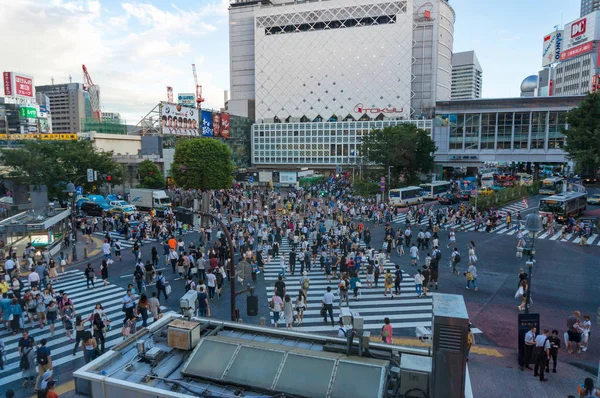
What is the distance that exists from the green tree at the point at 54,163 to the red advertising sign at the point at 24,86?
7859 cm

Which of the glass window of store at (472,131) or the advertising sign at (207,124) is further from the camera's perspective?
the glass window of store at (472,131)

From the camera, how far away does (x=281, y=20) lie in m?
92.4

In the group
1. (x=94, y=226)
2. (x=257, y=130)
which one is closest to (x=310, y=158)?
(x=257, y=130)

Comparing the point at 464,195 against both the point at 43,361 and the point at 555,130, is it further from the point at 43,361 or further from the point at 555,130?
the point at 43,361

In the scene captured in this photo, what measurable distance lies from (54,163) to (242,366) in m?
41.5

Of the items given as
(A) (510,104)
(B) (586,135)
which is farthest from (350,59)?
(B) (586,135)

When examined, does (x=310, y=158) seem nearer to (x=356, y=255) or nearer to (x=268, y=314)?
(x=356, y=255)

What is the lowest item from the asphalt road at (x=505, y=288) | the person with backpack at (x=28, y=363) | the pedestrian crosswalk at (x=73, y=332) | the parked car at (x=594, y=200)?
the pedestrian crosswalk at (x=73, y=332)

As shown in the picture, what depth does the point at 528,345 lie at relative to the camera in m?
11.4

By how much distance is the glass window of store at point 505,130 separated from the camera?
71450mm

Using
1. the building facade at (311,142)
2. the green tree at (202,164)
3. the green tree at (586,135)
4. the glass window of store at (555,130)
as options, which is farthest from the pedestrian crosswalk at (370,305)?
the glass window of store at (555,130)

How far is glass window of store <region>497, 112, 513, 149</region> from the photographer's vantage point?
7145 cm

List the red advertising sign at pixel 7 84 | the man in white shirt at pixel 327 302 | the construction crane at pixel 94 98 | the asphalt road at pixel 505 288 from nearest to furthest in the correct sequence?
the asphalt road at pixel 505 288 → the man in white shirt at pixel 327 302 → the red advertising sign at pixel 7 84 → the construction crane at pixel 94 98

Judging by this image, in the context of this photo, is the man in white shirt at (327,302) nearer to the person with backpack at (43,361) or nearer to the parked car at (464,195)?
the person with backpack at (43,361)
